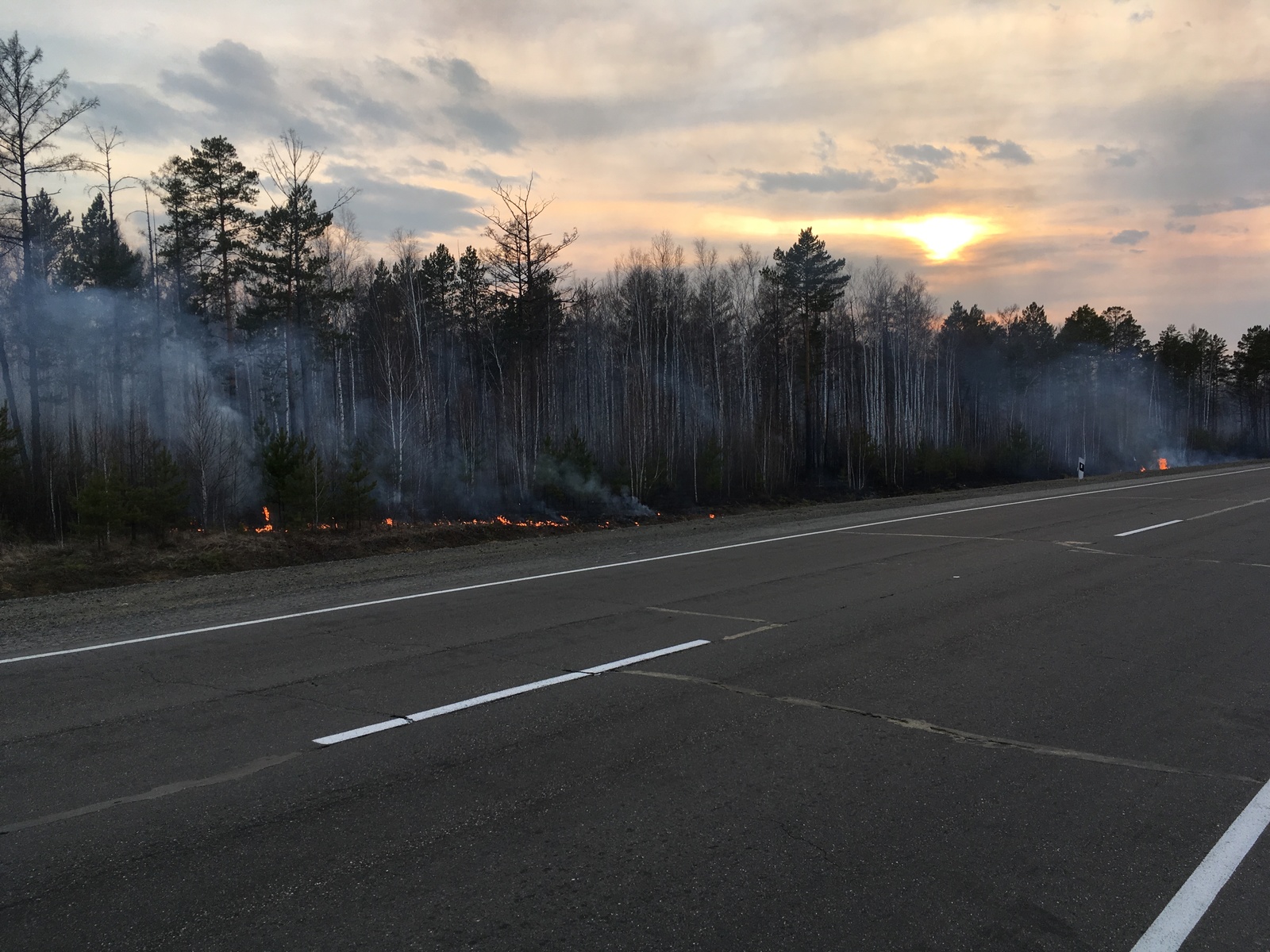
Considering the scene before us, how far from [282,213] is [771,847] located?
3461 cm

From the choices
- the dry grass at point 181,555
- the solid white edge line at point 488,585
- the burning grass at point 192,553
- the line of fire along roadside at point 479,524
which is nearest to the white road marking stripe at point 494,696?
the solid white edge line at point 488,585

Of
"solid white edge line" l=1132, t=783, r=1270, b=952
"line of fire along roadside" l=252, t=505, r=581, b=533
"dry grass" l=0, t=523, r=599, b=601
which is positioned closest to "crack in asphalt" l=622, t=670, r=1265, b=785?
"solid white edge line" l=1132, t=783, r=1270, b=952

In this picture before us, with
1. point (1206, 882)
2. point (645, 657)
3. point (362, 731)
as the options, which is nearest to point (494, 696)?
point (362, 731)

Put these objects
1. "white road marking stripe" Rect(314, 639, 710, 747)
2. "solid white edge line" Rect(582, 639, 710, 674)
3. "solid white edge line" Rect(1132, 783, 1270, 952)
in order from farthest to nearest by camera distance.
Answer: "solid white edge line" Rect(582, 639, 710, 674), "white road marking stripe" Rect(314, 639, 710, 747), "solid white edge line" Rect(1132, 783, 1270, 952)

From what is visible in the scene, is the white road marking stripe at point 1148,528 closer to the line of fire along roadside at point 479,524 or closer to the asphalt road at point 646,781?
the asphalt road at point 646,781

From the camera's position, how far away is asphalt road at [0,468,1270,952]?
3.33m

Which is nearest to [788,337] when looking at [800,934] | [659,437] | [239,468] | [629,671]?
[659,437]

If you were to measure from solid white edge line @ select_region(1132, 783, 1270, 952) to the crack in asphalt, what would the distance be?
383 mm

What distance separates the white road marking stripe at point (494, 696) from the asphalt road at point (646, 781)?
53mm

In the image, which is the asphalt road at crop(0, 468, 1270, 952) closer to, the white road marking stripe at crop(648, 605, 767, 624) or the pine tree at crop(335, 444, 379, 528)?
the white road marking stripe at crop(648, 605, 767, 624)

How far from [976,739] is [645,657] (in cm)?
287

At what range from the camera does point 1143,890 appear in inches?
139

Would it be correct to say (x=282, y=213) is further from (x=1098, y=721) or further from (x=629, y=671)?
(x=1098, y=721)

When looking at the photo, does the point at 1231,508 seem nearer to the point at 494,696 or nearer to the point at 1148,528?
the point at 1148,528
